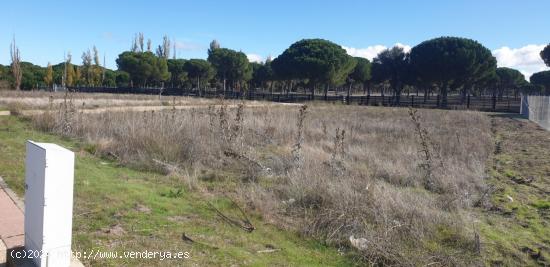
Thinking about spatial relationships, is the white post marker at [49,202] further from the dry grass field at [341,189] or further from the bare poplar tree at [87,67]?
the bare poplar tree at [87,67]

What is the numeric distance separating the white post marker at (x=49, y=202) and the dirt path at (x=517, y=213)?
14.8 ft

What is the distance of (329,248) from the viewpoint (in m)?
5.05

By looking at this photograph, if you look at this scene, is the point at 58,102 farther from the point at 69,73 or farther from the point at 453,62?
the point at 69,73

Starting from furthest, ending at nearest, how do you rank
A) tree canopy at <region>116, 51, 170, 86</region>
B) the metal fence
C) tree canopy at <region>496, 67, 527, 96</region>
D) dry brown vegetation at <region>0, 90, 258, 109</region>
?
tree canopy at <region>496, 67, 527, 96</region>
tree canopy at <region>116, 51, 170, 86</region>
the metal fence
dry brown vegetation at <region>0, 90, 258, 109</region>

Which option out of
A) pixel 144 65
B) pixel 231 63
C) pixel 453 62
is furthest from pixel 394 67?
pixel 144 65

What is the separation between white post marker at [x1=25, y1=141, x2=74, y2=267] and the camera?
114 inches

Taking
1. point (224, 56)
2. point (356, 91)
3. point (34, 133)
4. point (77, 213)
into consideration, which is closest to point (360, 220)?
point (77, 213)

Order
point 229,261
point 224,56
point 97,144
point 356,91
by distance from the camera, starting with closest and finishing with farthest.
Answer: point 229,261 → point 97,144 → point 224,56 → point 356,91

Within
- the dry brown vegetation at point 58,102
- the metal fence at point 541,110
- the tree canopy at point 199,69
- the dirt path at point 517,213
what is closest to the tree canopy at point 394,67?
the tree canopy at point 199,69

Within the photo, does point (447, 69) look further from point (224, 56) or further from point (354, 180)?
point (354, 180)

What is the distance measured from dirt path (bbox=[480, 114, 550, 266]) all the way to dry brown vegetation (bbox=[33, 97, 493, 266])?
0.31m

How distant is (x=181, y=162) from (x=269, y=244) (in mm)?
4677

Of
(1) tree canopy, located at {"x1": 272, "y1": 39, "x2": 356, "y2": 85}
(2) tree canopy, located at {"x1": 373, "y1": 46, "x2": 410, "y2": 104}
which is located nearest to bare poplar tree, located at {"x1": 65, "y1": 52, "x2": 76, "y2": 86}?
(1) tree canopy, located at {"x1": 272, "y1": 39, "x2": 356, "y2": 85}

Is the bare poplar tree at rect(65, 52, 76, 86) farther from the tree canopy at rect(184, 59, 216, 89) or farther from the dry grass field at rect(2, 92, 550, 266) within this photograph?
the dry grass field at rect(2, 92, 550, 266)
